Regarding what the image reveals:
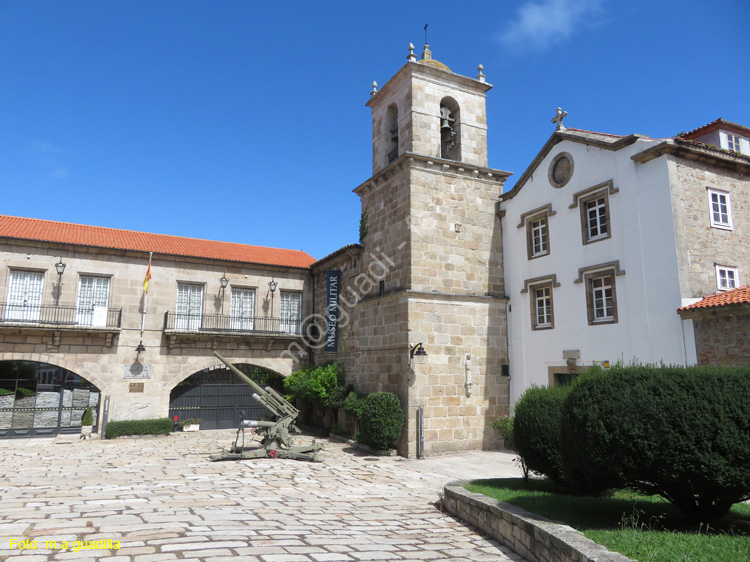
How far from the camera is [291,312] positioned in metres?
22.3

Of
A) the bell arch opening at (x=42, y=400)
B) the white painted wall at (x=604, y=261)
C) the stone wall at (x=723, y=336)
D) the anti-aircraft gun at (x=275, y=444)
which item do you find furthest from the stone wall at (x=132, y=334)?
the stone wall at (x=723, y=336)

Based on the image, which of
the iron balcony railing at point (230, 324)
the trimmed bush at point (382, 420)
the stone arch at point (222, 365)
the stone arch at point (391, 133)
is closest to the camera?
the trimmed bush at point (382, 420)

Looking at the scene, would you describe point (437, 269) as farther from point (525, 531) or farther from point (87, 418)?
point (87, 418)

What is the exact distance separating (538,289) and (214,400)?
1374 centimetres

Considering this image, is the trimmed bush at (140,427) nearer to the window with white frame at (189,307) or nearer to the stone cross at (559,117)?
the window with white frame at (189,307)

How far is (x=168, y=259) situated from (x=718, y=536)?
19.3 metres

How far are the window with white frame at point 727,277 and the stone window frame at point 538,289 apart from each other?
3794 millimetres

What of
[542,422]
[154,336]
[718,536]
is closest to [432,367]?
[542,422]

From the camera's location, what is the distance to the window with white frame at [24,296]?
17688 mm

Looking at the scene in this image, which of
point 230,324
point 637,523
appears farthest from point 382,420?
Answer: point 230,324

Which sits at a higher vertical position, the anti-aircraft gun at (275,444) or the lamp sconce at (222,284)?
the lamp sconce at (222,284)

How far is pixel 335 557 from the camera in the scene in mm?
5566

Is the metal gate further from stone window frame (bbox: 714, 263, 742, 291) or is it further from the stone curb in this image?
stone window frame (bbox: 714, 263, 742, 291)

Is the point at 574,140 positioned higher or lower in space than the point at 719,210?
higher
